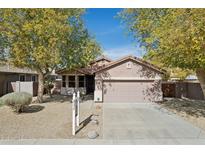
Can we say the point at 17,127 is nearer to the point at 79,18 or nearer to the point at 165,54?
the point at 165,54

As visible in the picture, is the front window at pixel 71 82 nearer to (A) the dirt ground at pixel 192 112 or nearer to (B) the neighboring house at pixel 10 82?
(B) the neighboring house at pixel 10 82

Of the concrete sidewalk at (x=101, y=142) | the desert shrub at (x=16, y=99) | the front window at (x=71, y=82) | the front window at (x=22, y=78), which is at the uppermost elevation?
the front window at (x=22, y=78)

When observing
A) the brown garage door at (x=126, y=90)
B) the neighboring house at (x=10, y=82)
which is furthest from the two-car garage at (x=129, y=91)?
the neighboring house at (x=10, y=82)

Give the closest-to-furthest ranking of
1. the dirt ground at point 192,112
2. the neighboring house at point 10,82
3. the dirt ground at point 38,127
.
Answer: the dirt ground at point 38,127 → the dirt ground at point 192,112 → the neighboring house at point 10,82

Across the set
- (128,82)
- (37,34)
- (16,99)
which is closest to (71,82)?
(128,82)

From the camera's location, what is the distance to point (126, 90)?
63.8ft

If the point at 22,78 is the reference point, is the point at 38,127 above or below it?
below

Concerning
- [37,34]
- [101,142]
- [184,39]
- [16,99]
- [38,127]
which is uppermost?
[37,34]

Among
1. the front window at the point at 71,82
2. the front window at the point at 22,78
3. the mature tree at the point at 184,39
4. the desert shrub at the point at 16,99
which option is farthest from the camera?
the front window at the point at 22,78

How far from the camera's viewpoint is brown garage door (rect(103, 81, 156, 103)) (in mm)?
19328

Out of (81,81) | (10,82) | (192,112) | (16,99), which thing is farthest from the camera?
(81,81)

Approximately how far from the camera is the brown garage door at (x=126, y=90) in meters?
19.3

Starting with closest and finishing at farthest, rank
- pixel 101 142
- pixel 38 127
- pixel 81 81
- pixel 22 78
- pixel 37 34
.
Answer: pixel 101 142 < pixel 38 127 < pixel 37 34 < pixel 81 81 < pixel 22 78

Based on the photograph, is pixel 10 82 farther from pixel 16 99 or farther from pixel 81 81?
pixel 16 99
